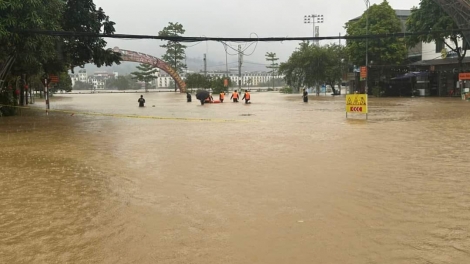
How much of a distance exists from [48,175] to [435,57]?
48.8m

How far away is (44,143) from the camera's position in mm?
13406

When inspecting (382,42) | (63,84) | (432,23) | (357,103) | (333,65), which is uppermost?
(432,23)

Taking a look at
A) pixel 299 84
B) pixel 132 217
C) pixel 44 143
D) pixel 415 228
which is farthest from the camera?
pixel 299 84

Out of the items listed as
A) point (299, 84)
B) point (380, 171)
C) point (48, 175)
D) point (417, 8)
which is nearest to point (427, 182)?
point (380, 171)

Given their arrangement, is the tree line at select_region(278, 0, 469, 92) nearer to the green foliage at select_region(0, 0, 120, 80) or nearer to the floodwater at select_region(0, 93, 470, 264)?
the floodwater at select_region(0, 93, 470, 264)

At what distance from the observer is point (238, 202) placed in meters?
6.48

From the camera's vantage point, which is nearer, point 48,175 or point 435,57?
point 48,175

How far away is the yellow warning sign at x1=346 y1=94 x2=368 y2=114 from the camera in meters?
20.4

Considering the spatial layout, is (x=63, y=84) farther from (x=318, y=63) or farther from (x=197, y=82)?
(x=318, y=63)

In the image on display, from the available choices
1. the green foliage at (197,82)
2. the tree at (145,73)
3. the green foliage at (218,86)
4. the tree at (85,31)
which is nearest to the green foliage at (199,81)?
the green foliage at (197,82)

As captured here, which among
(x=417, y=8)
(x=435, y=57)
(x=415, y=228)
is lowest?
(x=415, y=228)

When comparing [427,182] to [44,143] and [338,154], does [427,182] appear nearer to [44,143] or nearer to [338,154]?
[338,154]

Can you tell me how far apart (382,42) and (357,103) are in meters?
32.6

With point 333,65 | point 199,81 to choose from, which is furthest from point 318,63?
point 199,81
